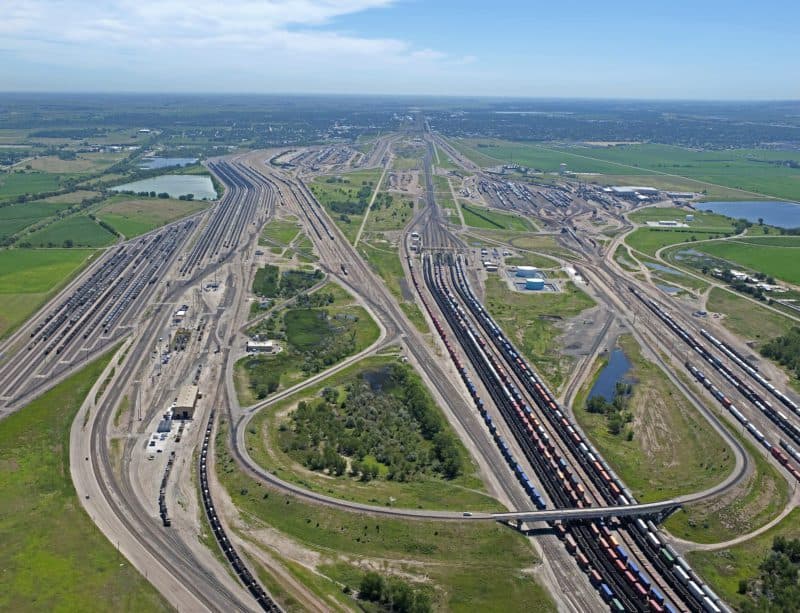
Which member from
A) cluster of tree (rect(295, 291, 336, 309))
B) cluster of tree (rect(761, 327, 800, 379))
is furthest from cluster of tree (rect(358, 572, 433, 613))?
cluster of tree (rect(761, 327, 800, 379))

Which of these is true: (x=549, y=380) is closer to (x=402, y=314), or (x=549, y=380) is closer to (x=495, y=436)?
(x=495, y=436)

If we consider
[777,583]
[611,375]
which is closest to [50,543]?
[777,583]

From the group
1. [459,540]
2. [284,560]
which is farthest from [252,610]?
[459,540]

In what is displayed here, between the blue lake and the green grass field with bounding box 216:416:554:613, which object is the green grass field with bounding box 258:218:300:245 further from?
the green grass field with bounding box 216:416:554:613

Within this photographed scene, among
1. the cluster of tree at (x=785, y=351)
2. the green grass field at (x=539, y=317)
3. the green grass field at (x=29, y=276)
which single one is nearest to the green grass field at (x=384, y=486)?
the green grass field at (x=539, y=317)

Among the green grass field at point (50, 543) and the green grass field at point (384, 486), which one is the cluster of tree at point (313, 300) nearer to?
the green grass field at point (384, 486)

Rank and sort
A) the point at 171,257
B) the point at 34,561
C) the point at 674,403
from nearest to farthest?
the point at 34,561 → the point at 674,403 → the point at 171,257
